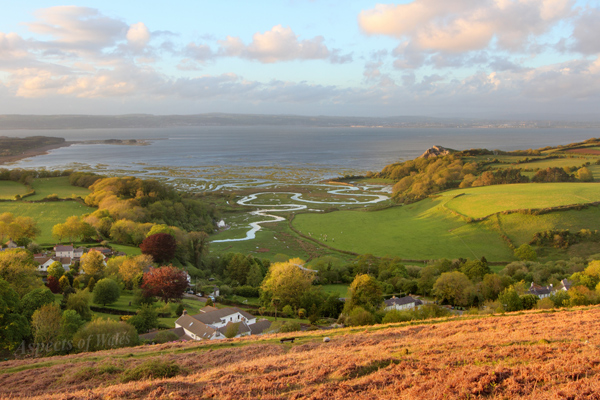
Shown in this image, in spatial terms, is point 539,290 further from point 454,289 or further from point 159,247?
point 159,247

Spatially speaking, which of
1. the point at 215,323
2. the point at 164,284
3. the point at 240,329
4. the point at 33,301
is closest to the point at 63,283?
the point at 33,301

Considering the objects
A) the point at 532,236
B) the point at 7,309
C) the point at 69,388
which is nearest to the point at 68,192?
the point at 7,309

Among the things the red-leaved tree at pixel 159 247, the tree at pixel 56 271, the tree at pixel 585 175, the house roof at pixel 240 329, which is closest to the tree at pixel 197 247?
the red-leaved tree at pixel 159 247

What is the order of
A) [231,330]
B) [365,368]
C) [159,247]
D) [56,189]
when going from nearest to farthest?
[365,368], [231,330], [159,247], [56,189]

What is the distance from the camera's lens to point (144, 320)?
25.3 m

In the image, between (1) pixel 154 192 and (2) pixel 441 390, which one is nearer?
(2) pixel 441 390

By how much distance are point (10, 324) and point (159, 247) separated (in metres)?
20.3

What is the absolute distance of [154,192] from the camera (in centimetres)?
6594

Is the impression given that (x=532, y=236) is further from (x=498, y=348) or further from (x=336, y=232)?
(x=498, y=348)

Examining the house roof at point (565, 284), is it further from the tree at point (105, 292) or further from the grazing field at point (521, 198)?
the tree at point (105, 292)

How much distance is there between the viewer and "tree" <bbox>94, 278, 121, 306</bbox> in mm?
29227

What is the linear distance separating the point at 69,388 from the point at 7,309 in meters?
11.1

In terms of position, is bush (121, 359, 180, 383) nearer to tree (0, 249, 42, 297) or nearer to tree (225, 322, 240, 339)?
tree (225, 322, 240, 339)

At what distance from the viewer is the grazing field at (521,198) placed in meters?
61.8
